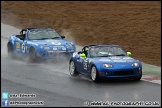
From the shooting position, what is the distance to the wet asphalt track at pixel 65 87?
14477 millimetres

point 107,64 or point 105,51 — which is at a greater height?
point 105,51

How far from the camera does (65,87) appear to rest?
1700cm

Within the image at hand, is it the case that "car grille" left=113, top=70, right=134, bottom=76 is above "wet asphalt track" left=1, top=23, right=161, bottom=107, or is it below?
above

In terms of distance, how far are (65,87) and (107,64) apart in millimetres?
1808

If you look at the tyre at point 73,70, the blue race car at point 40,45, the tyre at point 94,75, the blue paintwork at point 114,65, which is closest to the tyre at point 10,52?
the blue race car at point 40,45

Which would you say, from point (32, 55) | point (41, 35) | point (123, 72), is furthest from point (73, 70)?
point (41, 35)

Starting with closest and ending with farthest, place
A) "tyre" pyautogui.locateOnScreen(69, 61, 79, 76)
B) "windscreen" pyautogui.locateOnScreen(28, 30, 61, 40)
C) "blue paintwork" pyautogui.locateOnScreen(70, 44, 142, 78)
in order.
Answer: "blue paintwork" pyautogui.locateOnScreen(70, 44, 142, 78) → "tyre" pyautogui.locateOnScreen(69, 61, 79, 76) → "windscreen" pyautogui.locateOnScreen(28, 30, 61, 40)

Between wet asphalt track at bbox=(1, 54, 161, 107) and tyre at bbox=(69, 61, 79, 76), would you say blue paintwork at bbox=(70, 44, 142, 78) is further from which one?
tyre at bbox=(69, 61, 79, 76)

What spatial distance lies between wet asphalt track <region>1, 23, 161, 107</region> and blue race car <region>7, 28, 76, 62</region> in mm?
1314

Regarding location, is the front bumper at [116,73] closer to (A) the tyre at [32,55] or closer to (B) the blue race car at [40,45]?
(B) the blue race car at [40,45]

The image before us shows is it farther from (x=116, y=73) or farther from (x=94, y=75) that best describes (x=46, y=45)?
(x=116, y=73)

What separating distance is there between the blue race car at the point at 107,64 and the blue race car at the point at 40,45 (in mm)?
4052

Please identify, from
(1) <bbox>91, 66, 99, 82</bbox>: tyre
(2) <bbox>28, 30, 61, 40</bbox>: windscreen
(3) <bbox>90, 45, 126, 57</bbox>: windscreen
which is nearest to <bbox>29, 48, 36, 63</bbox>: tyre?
(2) <bbox>28, 30, 61, 40</bbox>: windscreen

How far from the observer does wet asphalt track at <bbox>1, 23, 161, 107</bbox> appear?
47.5 feet
